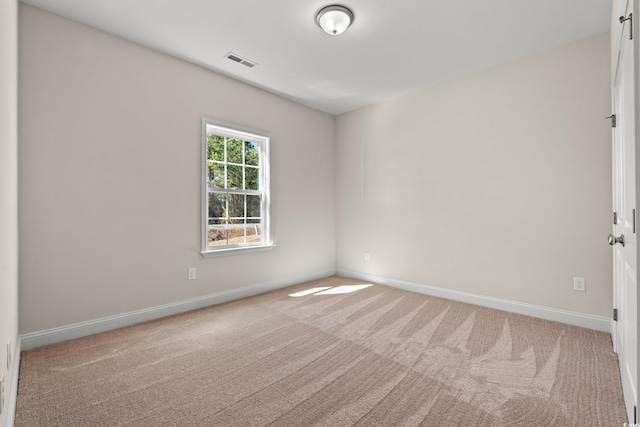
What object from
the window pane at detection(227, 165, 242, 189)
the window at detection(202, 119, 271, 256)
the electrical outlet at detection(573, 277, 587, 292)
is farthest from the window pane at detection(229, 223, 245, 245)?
the electrical outlet at detection(573, 277, 587, 292)

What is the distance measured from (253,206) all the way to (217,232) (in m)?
0.62

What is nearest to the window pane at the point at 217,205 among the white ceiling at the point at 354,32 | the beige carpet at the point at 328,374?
the beige carpet at the point at 328,374

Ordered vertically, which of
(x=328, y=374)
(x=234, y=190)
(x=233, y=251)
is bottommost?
(x=328, y=374)

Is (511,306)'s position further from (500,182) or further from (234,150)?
(234,150)

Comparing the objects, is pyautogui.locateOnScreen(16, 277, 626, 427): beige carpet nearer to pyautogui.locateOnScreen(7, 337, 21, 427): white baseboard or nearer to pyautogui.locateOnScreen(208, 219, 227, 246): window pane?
pyautogui.locateOnScreen(7, 337, 21, 427): white baseboard

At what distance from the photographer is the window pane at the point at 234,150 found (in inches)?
144

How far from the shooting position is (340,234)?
4855mm

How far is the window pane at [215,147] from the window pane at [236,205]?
49 cm

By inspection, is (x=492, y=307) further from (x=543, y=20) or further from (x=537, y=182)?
(x=543, y=20)

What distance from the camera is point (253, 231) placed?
12.7ft

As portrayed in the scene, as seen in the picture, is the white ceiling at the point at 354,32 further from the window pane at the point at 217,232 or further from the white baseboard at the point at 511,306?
the white baseboard at the point at 511,306

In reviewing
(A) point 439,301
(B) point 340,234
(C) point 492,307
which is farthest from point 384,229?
(C) point 492,307

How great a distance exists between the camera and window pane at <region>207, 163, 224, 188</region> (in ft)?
11.4

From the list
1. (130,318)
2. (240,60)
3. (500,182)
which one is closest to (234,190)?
(240,60)
